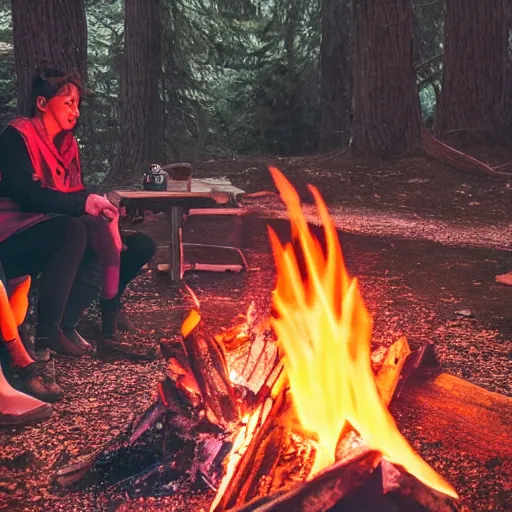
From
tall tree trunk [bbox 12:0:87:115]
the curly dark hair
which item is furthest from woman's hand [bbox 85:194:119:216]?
tall tree trunk [bbox 12:0:87:115]

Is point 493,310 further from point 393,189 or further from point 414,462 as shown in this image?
point 393,189

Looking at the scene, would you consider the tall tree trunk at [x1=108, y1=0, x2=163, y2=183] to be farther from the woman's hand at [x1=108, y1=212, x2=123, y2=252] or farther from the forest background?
the woman's hand at [x1=108, y1=212, x2=123, y2=252]

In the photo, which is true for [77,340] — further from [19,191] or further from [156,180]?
[156,180]

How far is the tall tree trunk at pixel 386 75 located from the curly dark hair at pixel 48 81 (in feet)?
23.2

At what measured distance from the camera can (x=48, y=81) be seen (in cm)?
493

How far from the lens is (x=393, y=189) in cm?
1073

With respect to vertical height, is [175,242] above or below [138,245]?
below

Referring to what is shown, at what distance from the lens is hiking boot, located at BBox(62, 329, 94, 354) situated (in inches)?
205

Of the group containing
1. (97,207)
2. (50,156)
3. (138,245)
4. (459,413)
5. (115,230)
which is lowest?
(459,413)

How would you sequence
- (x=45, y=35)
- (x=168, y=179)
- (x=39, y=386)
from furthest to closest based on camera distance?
(x=45, y=35) → (x=168, y=179) → (x=39, y=386)

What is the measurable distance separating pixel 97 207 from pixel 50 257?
1.25 feet

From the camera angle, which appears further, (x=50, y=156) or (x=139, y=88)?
(x=139, y=88)

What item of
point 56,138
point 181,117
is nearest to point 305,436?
point 56,138

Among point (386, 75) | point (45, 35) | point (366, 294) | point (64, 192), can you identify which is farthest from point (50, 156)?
point (386, 75)
